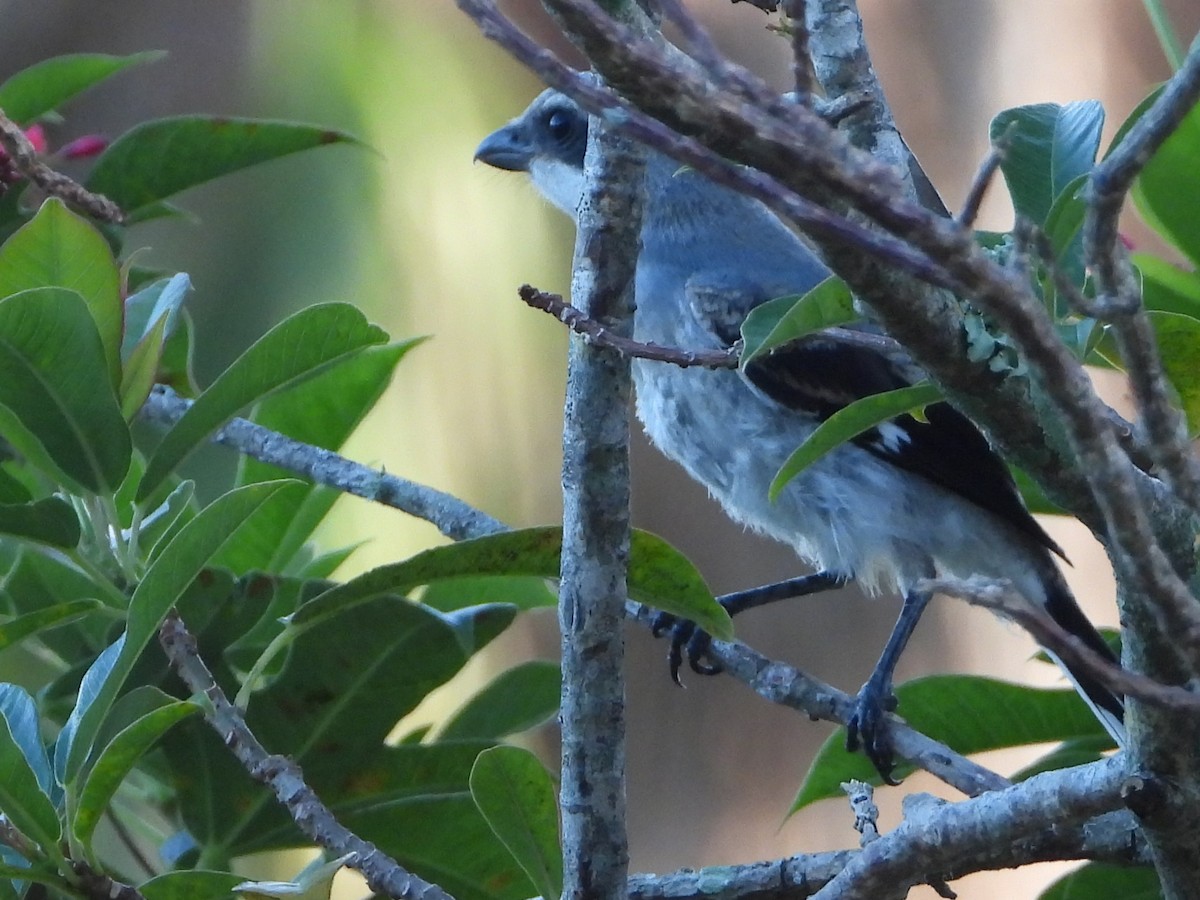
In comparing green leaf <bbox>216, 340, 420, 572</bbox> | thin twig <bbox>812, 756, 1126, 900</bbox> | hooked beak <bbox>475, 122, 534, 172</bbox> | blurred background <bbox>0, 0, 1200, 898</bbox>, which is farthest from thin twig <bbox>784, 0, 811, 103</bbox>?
blurred background <bbox>0, 0, 1200, 898</bbox>

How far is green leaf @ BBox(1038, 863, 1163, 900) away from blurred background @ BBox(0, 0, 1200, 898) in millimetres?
1916

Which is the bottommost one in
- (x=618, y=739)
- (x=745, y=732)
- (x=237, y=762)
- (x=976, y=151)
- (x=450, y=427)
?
(x=745, y=732)

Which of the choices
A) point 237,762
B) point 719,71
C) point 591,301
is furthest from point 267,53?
point 719,71

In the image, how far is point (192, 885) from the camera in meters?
1.04

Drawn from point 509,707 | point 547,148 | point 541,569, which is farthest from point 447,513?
point 547,148

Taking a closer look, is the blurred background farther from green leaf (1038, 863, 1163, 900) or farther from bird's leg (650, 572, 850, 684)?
green leaf (1038, 863, 1163, 900)

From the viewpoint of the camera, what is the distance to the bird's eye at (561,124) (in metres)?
2.42

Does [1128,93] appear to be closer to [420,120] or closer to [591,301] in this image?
[420,120]

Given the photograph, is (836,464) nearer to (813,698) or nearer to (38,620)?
(813,698)

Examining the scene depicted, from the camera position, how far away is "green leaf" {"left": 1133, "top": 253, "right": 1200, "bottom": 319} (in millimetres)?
1355

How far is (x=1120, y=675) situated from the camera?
60cm

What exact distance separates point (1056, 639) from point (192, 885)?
29.2 inches

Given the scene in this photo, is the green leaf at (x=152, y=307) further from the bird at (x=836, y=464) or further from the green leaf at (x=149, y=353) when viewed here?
the bird at (x=836, y=464)

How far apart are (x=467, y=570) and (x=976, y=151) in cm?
247
